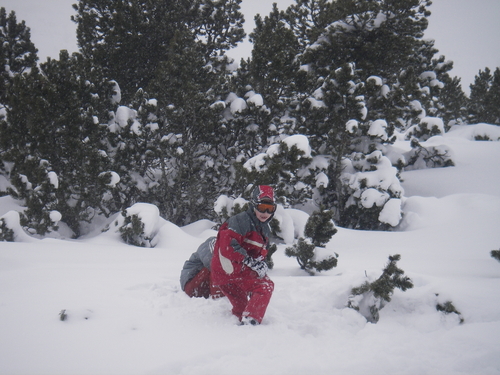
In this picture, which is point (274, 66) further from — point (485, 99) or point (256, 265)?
point (485, 99)

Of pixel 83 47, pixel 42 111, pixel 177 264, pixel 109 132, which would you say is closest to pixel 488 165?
pixel 177 264

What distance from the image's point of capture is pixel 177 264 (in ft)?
15.9

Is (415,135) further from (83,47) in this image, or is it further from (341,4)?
(83,47)

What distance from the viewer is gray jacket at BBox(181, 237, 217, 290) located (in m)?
3.29

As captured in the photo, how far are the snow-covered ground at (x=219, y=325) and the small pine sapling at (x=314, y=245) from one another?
29 centimetres

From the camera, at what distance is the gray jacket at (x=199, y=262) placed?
3.29m

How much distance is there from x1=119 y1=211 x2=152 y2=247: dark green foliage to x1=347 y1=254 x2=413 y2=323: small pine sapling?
5.37 m

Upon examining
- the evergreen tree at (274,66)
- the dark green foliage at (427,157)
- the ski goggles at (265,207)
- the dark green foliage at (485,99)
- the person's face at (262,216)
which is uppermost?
the dark green foliage at (485,99)

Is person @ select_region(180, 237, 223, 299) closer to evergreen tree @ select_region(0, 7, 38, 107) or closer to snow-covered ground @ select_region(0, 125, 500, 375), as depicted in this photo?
snow-covered ground @ select_region(0, 125, 500, 375)

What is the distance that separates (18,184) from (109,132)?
2578 millimetres

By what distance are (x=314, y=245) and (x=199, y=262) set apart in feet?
5.72

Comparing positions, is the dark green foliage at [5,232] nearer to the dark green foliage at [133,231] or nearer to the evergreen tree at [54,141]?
the evergreen tree at [54,141]

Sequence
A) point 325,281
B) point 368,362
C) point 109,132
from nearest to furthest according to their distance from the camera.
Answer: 1. point 368,362
2. point 325,281
3. point 109,132

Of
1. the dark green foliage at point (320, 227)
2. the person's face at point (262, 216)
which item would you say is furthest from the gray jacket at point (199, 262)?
the dark green foliage at point (320, 227)
